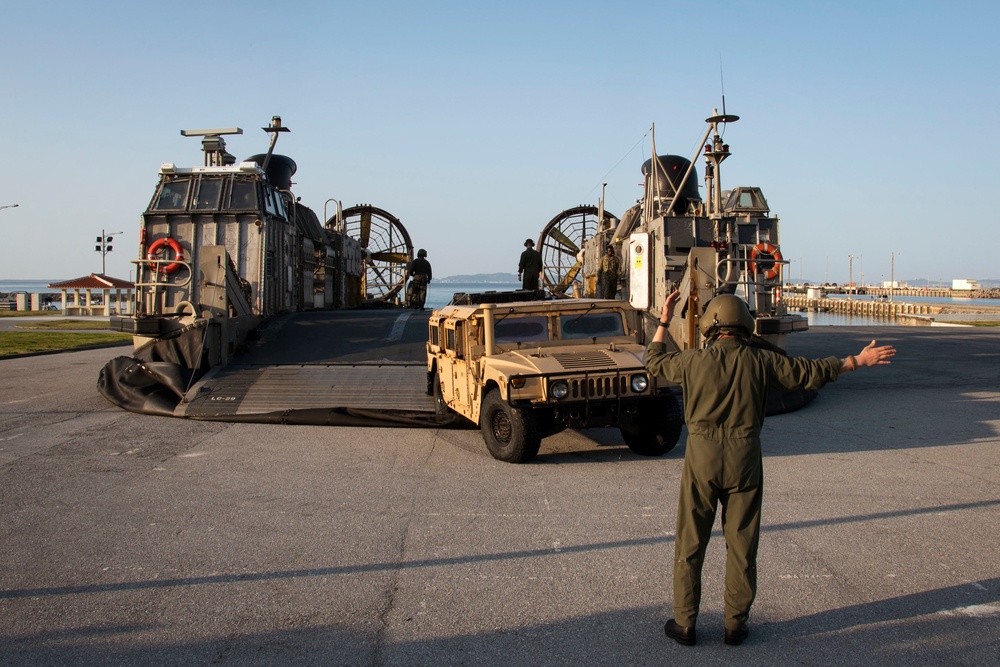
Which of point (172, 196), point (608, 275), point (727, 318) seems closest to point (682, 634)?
point (727, 318)

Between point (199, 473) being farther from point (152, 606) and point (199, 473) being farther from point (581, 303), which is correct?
point (581, 303)

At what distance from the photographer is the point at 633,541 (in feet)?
20.0

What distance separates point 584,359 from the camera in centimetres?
908

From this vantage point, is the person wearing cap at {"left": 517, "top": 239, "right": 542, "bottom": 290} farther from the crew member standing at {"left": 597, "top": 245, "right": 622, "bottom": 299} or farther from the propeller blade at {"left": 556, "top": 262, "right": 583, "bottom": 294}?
the propeller blade at {"left": 556, "top": 262, "right": 583, "bottom": 294}

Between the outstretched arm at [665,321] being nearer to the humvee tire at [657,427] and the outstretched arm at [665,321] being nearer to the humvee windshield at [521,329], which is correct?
the humvee tire at [657,427]

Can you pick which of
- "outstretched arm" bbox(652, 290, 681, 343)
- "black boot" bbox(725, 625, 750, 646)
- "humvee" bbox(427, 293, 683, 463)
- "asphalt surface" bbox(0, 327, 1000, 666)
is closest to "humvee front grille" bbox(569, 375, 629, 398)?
"humvee" bbox(427, 293, 683, 463)

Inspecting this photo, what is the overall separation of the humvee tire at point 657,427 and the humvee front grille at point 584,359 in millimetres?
658

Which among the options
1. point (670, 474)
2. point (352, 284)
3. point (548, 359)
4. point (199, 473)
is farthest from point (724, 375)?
point (352, 284)

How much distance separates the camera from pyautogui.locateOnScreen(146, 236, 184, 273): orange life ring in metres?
14.8

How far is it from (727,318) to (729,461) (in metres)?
0.76

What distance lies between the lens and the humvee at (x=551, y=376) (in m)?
8.63

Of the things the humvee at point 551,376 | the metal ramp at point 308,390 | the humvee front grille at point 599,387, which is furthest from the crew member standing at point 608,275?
the humvee front grille at point 599,387

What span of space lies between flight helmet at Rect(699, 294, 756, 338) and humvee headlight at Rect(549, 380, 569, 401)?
3.87 metres

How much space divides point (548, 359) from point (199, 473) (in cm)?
354
